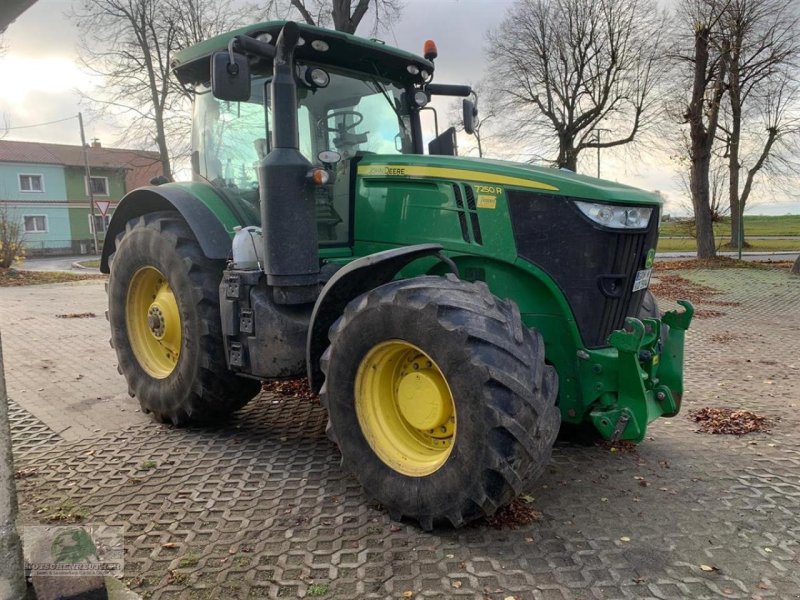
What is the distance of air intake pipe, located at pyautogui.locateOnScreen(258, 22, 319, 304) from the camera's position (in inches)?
149

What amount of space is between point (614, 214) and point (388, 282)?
1.27m

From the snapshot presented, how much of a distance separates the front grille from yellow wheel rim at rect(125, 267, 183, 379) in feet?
8.69

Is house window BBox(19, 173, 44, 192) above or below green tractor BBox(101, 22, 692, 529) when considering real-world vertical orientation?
above

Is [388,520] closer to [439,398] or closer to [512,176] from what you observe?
[439,398]

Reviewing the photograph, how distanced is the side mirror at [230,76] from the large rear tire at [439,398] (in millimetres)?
1386

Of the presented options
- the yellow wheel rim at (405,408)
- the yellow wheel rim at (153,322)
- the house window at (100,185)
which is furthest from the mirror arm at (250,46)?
the house window at (100,185)

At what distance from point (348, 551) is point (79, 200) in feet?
157

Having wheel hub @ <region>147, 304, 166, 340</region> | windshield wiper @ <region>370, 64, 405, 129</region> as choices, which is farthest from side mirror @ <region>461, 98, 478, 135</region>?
wheel hub @ <region>147, 304, 166, 340</region>

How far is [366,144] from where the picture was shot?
445cm

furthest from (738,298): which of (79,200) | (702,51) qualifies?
(79,200)

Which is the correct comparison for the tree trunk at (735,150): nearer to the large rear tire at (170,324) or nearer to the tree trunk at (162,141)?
the tree trunk at (162,141)

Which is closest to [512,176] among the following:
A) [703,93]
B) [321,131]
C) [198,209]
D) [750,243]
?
[321,131]

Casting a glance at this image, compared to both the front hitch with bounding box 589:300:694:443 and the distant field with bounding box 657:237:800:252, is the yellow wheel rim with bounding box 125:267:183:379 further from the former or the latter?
the distant field with bounding box 657:237:800:252

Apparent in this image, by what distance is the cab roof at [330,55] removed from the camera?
4.04 metres
